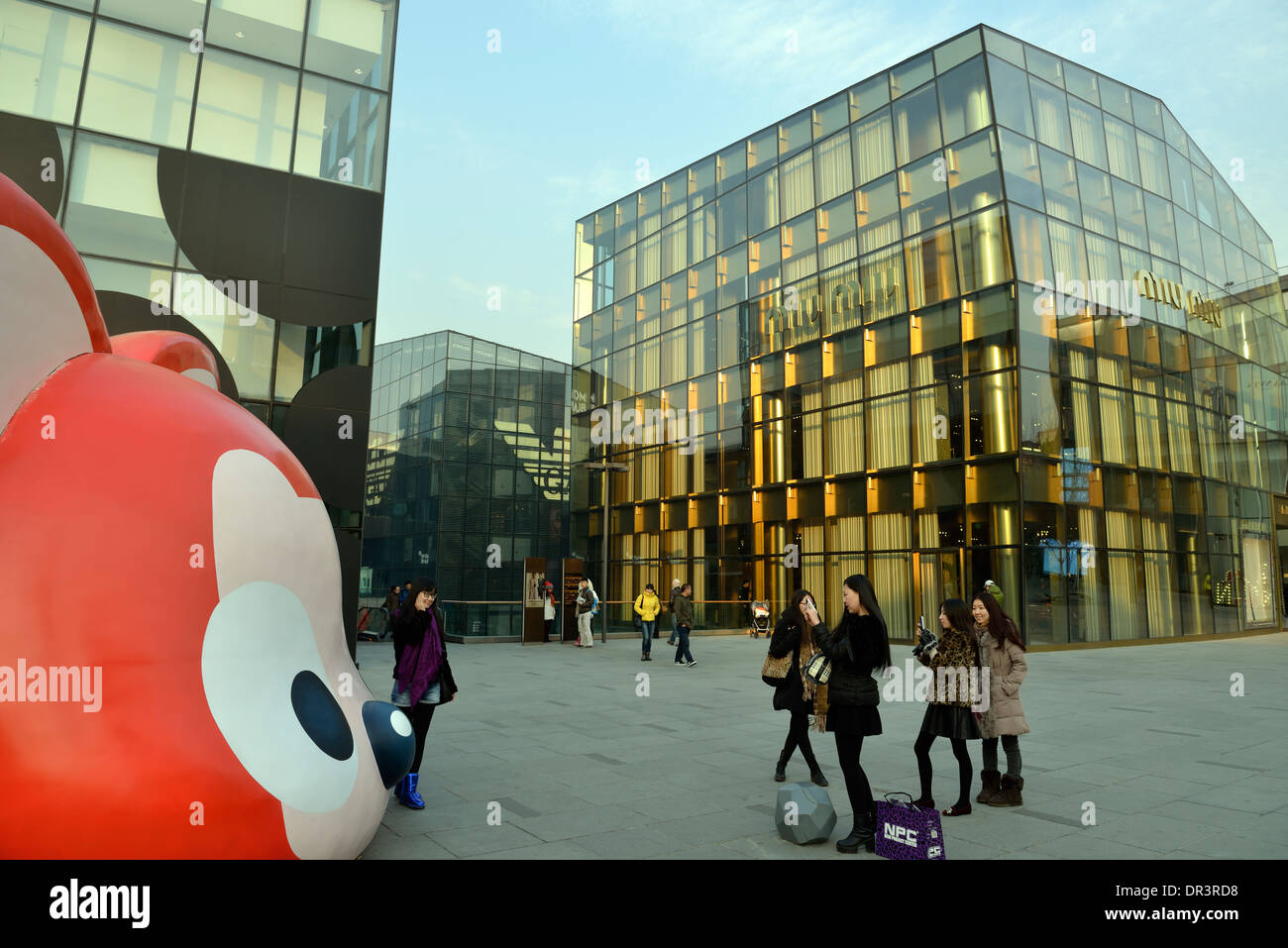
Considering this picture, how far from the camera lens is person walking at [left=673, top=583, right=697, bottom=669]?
1892cm

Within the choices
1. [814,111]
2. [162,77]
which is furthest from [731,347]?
[162,77]

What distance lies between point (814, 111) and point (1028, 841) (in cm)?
2913

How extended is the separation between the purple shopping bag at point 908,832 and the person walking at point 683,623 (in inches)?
519

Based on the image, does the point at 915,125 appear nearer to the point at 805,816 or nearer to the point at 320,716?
the point at 805,816

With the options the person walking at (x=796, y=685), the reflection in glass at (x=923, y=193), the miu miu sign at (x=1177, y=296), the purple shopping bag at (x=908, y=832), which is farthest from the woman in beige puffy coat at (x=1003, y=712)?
the miu miu sign at (x=1177, y=296)

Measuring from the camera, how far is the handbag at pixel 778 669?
26.1 ft

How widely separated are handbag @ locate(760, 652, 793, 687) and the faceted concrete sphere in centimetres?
202

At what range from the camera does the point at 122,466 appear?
13.5ft

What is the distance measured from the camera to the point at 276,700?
4.18 meters

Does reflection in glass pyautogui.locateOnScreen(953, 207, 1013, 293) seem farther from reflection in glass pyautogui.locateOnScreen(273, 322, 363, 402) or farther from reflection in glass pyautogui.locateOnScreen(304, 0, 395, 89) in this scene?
reflection in glass pyautogui.locateOnScreen(273, 322, 363, 402)

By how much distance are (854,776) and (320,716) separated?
3646 millimetres

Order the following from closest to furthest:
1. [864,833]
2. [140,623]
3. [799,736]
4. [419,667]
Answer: [140,623] < [864,833] < [419,667] < [799,736]

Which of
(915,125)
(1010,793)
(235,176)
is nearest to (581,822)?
(1010,793)
